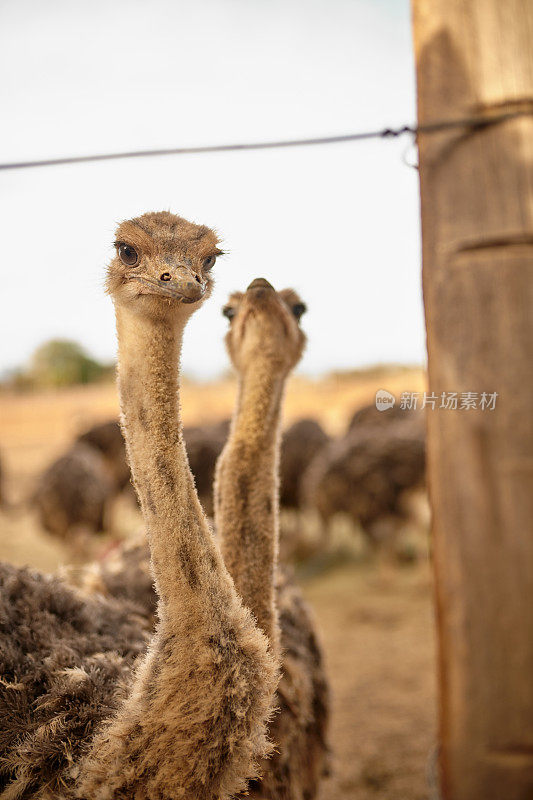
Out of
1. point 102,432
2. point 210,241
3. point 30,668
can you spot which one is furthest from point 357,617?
point 102,432

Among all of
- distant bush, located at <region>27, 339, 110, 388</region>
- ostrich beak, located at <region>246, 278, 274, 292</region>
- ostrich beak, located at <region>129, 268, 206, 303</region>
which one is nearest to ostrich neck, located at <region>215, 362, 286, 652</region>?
ostrich beak, located at <region>246, 278, 274, 292</region>

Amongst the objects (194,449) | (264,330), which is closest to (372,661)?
(194,449)

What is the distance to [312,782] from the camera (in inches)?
105

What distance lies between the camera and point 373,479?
6945 mm

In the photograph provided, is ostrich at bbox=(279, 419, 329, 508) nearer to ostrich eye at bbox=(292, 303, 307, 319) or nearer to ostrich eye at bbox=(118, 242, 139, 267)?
ostrich eye at bbox=(292, 303, 307, 319)

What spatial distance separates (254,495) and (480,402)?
138 centimetres

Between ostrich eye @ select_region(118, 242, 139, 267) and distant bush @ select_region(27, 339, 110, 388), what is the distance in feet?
106

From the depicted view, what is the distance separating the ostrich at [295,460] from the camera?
8.53 m

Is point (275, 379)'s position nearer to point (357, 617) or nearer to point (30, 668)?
point (30, 668)

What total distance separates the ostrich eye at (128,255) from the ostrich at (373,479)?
5.44 metres

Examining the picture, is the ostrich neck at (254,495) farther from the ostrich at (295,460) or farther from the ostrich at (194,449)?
the ostrich at (295,460)

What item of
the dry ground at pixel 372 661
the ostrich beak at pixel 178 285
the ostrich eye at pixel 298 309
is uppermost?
the ostrich eye at pixel 298 309

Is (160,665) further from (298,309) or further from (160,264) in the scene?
(298,309)

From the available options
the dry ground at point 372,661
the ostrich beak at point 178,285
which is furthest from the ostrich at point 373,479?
the ostrich beak at point 178,285
